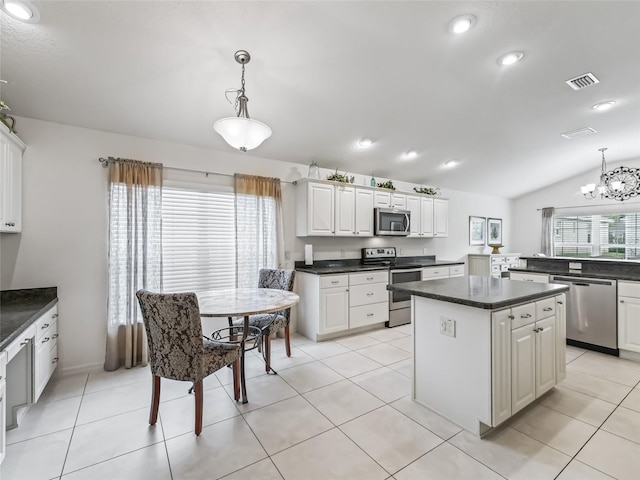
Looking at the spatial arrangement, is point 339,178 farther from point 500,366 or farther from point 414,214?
point 500,366

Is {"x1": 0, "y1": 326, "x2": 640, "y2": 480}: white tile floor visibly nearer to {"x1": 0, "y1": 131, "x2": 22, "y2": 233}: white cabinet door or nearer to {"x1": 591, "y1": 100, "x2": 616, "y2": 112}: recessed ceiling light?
{"x1": 0, "y1": 131, "x2": 22, "y2": 233}: white cabinet door

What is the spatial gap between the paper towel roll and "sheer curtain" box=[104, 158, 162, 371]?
6.32ft

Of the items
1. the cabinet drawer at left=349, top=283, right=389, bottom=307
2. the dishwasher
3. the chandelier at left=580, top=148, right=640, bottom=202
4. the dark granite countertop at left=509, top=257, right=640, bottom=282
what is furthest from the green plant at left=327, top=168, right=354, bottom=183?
the chandelier at left=580, top=148, right=640, bottom=202

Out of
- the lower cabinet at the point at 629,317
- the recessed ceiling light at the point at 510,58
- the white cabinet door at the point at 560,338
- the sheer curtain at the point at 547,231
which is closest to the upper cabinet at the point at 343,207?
the recessed ceiling light at the point at 510,58

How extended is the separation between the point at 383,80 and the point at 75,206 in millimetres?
3331

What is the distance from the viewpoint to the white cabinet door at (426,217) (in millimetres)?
5422

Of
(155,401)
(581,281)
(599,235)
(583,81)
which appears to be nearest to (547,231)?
(599,235)

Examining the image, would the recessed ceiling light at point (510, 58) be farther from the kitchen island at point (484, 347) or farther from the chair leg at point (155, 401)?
the chair leg at point (155, 401)

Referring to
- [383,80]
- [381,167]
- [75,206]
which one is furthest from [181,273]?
[381,167]

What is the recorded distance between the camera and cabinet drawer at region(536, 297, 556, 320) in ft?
7.47

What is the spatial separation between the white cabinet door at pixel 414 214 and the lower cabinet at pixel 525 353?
9.37 ft

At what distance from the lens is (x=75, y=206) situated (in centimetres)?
297

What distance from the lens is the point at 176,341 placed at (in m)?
2.01

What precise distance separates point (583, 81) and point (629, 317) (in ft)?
8.50
